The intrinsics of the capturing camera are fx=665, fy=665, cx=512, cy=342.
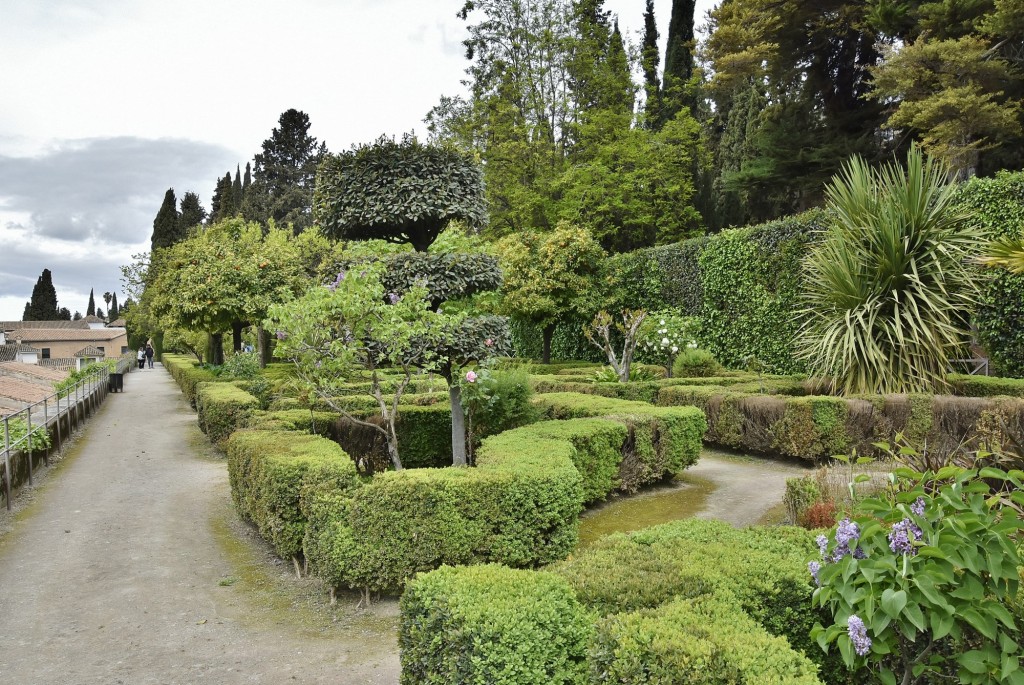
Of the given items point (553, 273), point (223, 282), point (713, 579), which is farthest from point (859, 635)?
point (223, 282)

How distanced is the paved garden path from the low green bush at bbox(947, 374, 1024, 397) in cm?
873

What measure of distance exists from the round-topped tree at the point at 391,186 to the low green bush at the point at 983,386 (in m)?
7.39

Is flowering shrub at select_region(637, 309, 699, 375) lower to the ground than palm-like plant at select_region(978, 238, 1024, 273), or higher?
lower

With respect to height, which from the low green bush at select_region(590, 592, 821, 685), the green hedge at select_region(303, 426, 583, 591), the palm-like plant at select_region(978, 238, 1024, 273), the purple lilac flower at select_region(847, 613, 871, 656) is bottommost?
the green hedge at select_region(303, 426, 583, 591)

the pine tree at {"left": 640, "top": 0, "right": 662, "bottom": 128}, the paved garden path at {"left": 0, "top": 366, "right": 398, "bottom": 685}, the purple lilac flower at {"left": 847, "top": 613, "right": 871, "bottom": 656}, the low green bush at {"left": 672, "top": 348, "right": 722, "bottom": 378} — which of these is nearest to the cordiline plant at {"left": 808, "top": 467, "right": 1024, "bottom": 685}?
the purple lilac flower at {"left": 847, "top": 613, "right": 871, "bottom": 656}

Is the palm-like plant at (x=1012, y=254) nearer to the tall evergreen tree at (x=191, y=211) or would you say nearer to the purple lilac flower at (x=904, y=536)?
the purple lilac flower at (x=904, y=536)

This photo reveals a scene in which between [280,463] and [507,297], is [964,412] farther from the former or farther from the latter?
Answer: [507,297]

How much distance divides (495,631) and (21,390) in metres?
17.2

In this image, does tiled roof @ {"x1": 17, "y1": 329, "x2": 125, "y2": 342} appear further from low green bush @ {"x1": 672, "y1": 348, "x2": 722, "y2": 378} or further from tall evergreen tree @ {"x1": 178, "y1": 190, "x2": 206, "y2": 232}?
low green bush @ {"x1": 672, "y1": 348, "x2": 722, "y2": 378}

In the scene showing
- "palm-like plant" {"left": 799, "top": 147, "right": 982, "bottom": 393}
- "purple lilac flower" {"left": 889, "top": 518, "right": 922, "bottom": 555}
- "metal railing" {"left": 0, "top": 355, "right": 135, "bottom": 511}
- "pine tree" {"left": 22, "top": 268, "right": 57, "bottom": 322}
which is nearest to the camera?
"purple lilac flower" {"left": 889, "top": 518, "right": 922, "bottom": 555}

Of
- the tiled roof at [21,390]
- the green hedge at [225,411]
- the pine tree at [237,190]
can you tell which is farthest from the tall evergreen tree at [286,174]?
the green hedge at [225,411]

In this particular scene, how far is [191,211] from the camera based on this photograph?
5347cm

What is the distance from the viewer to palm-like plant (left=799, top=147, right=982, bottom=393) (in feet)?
31.4

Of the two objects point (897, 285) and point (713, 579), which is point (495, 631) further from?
point (897, 285)
